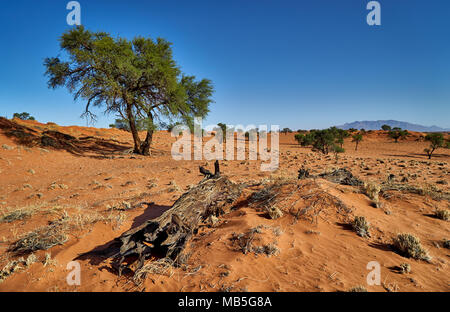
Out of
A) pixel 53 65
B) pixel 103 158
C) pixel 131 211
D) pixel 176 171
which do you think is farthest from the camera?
pixel 103 158

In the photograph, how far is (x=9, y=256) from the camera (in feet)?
11.3

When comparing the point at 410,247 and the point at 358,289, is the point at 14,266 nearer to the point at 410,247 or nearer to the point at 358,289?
the point at 358,289

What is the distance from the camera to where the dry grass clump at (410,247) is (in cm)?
311

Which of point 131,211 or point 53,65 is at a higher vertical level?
point 53,65

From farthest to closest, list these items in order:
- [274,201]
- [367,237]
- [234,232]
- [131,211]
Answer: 1. [131,211]
2. [274,201]
3. [234,232]
4. [367,237]

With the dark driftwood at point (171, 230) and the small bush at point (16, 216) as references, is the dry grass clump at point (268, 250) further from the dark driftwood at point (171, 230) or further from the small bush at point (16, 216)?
the small bush at point (16, 216)

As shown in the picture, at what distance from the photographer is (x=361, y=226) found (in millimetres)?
3898

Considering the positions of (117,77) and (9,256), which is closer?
(9,256)

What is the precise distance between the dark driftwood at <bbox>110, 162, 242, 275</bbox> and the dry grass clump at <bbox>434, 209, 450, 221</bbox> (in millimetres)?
4892

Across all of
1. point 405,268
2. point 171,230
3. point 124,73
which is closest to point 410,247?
point 405,268

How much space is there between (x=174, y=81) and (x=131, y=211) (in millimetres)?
12958
